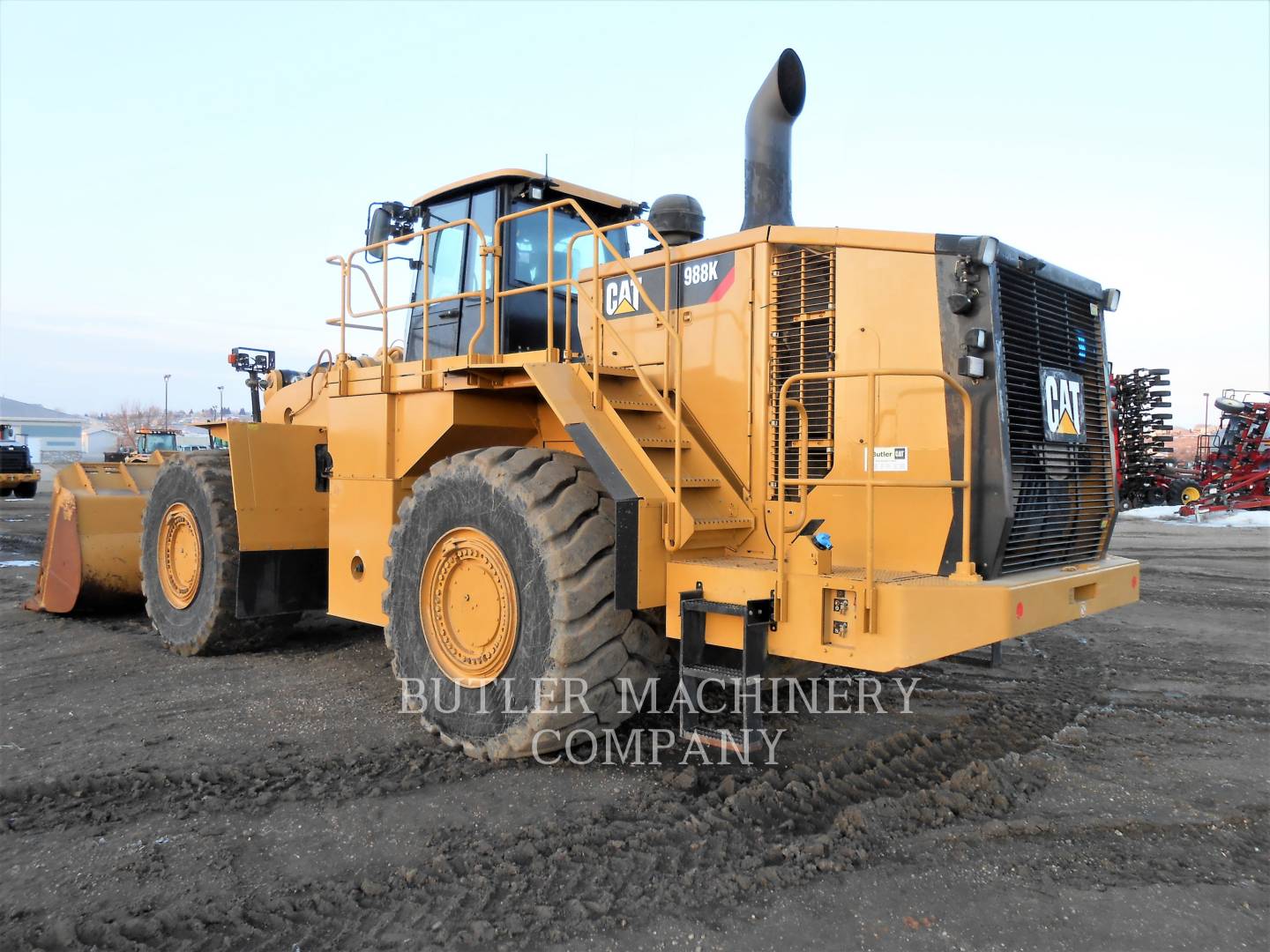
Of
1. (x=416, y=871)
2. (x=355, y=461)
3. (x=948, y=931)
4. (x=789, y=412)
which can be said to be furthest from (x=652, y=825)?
(x=355, y=461)

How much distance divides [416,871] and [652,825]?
38.2 inches

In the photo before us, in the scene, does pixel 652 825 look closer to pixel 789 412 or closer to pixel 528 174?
pixel 789 412

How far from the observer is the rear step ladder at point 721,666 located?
381 cm

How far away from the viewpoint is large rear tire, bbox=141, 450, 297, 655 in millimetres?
6629

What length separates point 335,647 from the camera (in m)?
7.16

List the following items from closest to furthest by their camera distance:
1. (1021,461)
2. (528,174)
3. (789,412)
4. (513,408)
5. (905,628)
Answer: (905,628), (1021,461), (789,412), (513,408), (528,174)

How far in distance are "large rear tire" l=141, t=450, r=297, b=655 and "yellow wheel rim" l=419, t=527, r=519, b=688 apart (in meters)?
2.46

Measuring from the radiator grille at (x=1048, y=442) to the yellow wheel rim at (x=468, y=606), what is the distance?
2365mm

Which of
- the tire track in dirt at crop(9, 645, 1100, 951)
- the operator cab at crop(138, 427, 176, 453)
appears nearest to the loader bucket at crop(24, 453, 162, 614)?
the tire track in dirt at crop(9, 645, 1100, 951)

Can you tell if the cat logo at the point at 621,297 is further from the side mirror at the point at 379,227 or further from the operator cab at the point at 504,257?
the side mirror at the point at 379,227

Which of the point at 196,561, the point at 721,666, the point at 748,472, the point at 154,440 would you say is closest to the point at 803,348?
the point at 748,472

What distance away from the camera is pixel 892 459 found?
13.5ft

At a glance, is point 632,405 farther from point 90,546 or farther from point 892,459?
point 90,546

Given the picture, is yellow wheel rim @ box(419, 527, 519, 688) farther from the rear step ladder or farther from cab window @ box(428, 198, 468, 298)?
cab window @ box(428, 198, 468, 298)
